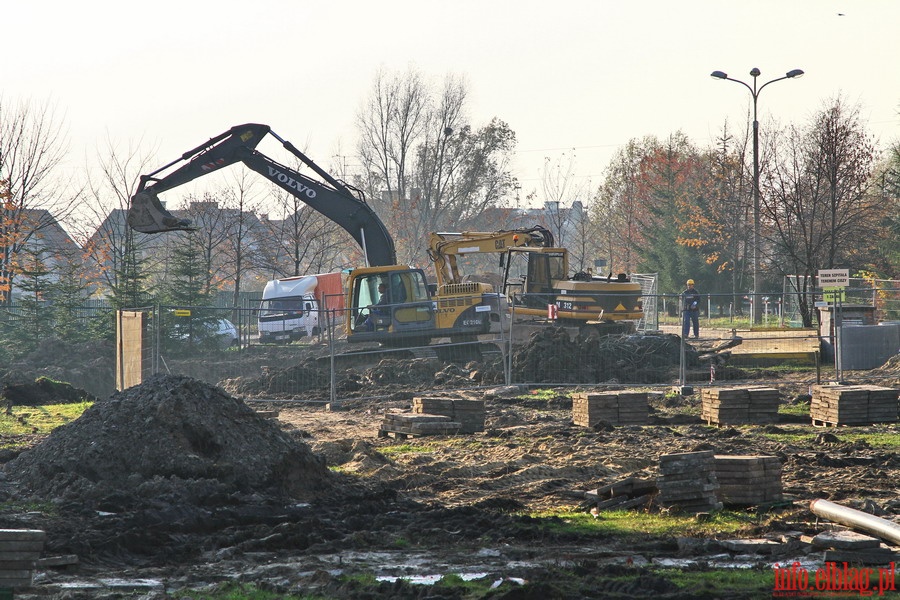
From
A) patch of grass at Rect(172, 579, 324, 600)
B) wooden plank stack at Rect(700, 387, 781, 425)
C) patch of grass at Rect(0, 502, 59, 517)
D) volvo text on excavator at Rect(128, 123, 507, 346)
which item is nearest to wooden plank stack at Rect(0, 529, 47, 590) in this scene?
patch of grass at Rect(172, 579, 324, 600)

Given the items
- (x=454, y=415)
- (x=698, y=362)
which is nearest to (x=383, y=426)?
(x=454, y=415)

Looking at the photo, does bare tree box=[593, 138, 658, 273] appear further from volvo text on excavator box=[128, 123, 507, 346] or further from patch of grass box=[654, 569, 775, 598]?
patch of grass box=[654, 569, 775, 598]

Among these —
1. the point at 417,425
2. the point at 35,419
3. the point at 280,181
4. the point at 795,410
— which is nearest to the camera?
the point at 417,425

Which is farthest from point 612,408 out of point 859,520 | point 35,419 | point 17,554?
point 17,554

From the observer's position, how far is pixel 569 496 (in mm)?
11531

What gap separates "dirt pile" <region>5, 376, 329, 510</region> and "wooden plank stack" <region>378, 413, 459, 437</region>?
3523 mm

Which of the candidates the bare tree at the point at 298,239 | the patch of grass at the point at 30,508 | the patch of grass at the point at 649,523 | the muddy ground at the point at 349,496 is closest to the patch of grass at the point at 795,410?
the muddy ground at the point at 349,496

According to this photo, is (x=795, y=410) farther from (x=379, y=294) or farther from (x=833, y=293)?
(x=379, y=294)

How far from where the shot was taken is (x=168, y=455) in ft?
38.2

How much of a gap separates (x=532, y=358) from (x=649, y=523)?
13.0 m

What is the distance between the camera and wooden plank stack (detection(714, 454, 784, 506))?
34.0ft

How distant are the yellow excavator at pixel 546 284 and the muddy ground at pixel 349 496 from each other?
32.6 ft

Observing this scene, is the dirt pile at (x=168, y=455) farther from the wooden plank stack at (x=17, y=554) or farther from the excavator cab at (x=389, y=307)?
the excavator cab at (x=389, y=307)

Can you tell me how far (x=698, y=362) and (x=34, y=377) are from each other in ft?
53.2
